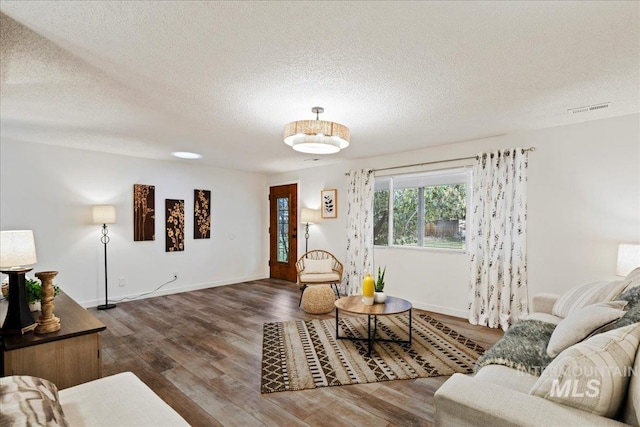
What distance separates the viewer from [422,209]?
4715 millimetres

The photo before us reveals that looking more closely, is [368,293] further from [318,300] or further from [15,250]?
[15,250]

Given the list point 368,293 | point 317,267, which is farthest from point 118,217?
point 368,293

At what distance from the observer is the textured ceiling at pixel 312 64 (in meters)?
1.61

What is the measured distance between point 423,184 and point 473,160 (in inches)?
31.3

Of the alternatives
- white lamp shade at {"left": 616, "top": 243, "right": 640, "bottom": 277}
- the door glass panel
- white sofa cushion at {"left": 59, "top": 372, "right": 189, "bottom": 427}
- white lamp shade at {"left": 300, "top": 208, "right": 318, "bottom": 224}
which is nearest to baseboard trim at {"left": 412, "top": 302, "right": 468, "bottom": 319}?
white lamp shade at {"left": 616, "top": 243, "right": 640, "bottom": 277}

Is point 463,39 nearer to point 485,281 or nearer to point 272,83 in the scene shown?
point 272,83

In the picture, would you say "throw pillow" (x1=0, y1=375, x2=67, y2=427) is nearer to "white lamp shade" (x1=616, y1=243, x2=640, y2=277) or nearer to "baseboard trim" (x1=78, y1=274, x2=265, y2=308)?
"white lamp shade" (x1=616, y1=243, x2=640, y2=277)

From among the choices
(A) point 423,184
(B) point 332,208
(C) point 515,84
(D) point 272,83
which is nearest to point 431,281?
(A) point 423,184

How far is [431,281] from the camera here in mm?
4484

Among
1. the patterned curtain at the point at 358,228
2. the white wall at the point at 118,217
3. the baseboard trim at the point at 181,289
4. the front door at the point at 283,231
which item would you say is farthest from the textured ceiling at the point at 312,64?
the front door at the point at 283,231

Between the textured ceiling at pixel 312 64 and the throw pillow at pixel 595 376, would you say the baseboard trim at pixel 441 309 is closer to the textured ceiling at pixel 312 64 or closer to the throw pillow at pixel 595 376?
the textured ceiling at pixel 312 64

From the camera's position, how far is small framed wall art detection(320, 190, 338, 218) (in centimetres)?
566

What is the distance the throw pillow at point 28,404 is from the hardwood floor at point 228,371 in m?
1.11

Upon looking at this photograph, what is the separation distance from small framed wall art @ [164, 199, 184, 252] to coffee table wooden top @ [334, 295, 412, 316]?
140 inches
